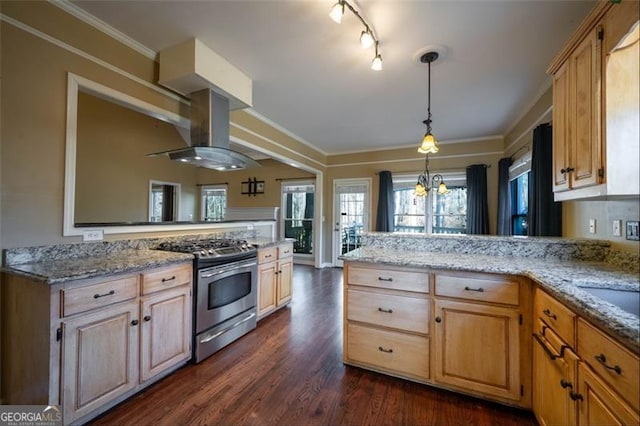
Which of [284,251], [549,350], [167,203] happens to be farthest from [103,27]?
[167,203]

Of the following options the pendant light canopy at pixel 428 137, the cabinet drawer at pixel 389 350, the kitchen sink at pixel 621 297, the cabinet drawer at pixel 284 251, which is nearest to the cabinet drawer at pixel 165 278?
the cabinet drawer at pixel 284 251

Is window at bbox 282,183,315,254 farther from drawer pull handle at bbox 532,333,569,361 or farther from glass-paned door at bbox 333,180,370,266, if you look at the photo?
drawer pull handle at bbox 532,333,569,361

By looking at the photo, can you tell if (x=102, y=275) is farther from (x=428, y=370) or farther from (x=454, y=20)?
(x=454, y=20)

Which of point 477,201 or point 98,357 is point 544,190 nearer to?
point 477,201

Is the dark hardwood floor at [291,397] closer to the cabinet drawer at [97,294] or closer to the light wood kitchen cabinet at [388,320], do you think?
the light wood kitchen cabinet at [388,320]

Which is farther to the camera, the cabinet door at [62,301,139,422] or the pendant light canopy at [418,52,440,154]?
the pendant light canopy at [418,52,440,154]

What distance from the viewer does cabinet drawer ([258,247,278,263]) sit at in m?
2.93

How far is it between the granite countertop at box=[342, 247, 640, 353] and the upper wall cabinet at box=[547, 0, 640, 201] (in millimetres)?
456

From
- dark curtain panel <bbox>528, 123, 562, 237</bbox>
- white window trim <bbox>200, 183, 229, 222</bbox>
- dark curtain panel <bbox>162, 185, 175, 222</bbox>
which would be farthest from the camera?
A: white window trim <bbox>200, 183, 229, 222</bbox>

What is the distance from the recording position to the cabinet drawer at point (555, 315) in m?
1.17

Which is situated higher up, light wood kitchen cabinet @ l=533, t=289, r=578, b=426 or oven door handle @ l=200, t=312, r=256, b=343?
light wood kitchen cabinet @ l=533, t=289, r=578, b=426

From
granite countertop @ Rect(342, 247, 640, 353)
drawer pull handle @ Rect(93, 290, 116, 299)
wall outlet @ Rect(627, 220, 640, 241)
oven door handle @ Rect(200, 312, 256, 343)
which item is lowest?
oven door handle @ Rect(200, 312, 256, 343)

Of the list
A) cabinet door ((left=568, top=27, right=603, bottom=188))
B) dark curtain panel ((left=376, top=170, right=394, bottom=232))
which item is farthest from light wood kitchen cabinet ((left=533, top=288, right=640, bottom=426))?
dark curtain panel ((left=376, top=170, right=394, bottom=232))

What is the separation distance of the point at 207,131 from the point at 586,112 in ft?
9.29
